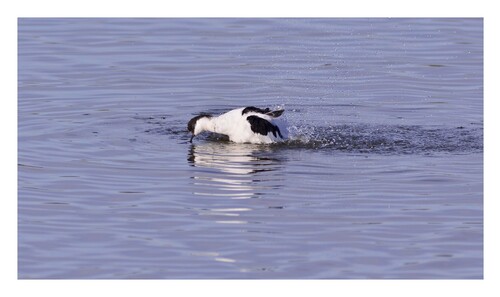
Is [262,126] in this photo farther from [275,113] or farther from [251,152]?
[275,113]

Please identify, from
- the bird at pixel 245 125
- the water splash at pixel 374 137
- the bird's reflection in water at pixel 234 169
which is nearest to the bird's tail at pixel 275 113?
the bird at pixel 245 125

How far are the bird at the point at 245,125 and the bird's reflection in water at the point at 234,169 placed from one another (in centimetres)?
13

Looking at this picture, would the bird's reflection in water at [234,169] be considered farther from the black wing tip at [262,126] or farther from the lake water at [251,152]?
the black wing tip at [262,126]

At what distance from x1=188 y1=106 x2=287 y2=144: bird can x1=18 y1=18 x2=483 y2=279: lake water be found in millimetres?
162

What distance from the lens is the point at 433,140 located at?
603 inches

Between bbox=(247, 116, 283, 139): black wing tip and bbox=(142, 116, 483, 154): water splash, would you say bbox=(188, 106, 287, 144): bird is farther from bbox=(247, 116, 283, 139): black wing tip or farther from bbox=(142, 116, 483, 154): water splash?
bbox=(142, 116, 483, 154): water splash

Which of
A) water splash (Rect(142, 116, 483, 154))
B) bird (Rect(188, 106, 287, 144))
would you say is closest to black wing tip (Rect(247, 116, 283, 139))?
bird (Rect(188, 106, 287, 144))

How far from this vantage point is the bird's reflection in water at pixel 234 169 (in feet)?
42.8

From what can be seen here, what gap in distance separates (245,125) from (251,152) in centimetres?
59

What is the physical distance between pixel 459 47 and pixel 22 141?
9471 millimetres

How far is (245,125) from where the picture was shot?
1559 cm

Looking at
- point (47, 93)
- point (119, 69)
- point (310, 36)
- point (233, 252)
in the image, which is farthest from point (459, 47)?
point (233, 252)

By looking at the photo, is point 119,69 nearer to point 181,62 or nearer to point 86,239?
point 181,62

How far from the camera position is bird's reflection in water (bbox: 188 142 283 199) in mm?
13047
